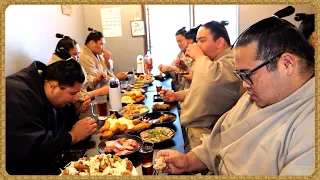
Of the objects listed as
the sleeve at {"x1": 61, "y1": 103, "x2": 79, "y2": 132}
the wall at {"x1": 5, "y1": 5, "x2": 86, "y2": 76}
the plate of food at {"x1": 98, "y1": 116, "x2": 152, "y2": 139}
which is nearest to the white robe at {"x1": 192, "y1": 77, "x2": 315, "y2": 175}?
the plate of food at {"x1": 98, "y1": 116, "x2": 152, "y2": 139}

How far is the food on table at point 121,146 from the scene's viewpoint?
118 centimetres

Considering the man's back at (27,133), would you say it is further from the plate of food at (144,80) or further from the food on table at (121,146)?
the plate of food at (144,80)

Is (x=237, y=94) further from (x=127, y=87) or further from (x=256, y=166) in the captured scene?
(x=127, y=87)

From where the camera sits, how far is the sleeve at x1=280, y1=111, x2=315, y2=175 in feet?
2.56

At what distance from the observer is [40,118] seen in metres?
1.32

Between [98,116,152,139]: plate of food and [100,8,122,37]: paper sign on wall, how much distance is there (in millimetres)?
3587

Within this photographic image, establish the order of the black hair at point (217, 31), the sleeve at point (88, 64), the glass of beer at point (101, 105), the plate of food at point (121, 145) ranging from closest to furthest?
the plate of food at point (121, 145) → the glass of beer at point (101, 105) → the black hair at point (217, 31) → the sleeve at point (88, 64)

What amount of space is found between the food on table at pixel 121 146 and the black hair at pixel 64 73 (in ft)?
1.28

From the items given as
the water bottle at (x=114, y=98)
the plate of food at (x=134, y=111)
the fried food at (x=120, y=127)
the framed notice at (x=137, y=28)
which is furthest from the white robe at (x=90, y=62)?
the fried food at (x=120, y=127)

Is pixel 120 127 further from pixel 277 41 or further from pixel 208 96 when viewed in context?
pixel 277 41

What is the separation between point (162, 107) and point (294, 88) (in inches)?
41.3

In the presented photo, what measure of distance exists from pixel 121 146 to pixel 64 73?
0.50 m

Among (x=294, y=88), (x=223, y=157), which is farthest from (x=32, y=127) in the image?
(x=294, y=88)

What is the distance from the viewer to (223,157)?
1114mm
